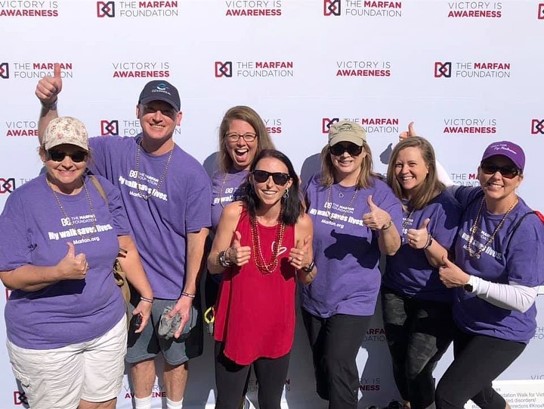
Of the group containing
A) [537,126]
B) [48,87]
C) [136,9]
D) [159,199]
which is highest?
[136,9]

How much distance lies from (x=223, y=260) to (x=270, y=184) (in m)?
0.41

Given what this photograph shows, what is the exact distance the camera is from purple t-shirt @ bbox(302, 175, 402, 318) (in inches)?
102

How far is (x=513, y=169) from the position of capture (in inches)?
88.5

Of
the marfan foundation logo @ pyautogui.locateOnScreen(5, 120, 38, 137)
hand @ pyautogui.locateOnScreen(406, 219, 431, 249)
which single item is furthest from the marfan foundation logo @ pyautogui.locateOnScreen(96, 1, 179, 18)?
hand @ pyautogui.locateOnScreen(406, 219, 431, 249)

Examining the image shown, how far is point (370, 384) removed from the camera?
3.43 m

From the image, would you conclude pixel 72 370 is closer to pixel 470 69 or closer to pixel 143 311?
pixel 143 311

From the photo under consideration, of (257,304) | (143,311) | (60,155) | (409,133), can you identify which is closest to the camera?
(60,155)

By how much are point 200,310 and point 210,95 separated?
1.30 m

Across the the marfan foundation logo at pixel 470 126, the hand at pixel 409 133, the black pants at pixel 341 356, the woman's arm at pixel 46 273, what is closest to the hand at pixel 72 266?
the woman's arm at pixel 46 273

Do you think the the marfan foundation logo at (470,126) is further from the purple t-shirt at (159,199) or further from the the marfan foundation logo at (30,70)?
the the marfan foundation logo at (30,70)

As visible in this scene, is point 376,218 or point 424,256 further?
point 424,256

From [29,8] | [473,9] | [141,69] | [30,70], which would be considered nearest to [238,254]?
[141,69]

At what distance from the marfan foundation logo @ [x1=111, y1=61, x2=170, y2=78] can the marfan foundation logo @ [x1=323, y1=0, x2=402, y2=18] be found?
1.03m

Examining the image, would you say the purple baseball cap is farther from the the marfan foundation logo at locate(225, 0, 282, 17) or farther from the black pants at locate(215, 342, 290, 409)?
the the marfan foundation logo at locate(225, 0, 282, 17)
